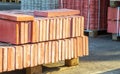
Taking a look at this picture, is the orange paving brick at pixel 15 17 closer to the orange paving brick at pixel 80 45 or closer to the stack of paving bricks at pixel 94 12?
the orange paving brick at pixel 80 45

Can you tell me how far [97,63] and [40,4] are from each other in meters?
4.84

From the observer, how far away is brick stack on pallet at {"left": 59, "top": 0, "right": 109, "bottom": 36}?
10008mm

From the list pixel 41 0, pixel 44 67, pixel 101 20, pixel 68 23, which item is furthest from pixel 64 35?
pixel 41 0

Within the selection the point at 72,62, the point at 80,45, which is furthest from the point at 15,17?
the point at 72,62

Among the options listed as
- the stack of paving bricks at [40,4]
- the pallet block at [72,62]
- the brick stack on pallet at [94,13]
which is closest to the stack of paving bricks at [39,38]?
the pallet block at [72,62]

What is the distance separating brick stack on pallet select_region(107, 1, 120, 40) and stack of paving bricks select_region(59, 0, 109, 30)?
0.62 meters

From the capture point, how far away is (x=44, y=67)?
245 inches

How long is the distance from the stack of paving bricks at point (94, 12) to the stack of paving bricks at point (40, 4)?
821 mm

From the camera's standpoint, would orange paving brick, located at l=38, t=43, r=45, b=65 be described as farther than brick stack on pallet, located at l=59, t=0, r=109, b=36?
No

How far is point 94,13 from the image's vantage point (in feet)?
32.9

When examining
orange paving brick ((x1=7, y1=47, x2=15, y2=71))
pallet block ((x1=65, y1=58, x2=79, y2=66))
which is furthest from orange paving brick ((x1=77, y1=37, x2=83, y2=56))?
orange paving brick ((x1=7, y1=47, x2=15, y2=71))

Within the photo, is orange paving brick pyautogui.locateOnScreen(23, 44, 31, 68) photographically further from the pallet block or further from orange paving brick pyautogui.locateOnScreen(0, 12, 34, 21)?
the pallet block

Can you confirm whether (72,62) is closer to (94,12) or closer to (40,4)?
(94,12)

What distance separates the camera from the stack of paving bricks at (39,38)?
5.14m
